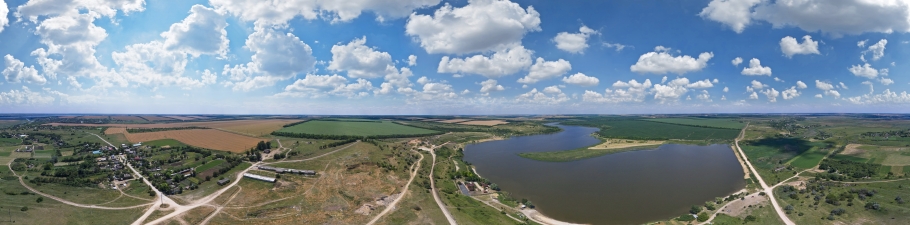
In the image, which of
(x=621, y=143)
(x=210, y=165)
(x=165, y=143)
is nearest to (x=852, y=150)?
(x=621, y=143)

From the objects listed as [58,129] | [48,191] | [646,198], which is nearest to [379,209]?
[646,198]

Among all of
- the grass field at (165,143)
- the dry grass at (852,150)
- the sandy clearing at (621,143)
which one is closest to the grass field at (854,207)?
the dry grass at (852,150)

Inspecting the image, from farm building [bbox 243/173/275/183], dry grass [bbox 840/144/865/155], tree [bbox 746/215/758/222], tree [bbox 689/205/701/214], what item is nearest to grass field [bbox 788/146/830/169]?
dry grass [bbox 840/144/865/155]

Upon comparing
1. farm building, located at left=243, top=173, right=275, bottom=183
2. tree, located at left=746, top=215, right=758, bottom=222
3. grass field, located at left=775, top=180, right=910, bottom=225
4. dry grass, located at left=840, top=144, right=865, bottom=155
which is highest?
dry grass, located at left=840, top=144, right=865, bottom=155

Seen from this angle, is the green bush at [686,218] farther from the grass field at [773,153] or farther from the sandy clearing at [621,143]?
the sandy clearing at [621,143]

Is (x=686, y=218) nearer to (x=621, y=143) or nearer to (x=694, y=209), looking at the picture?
(x=694, y=209)

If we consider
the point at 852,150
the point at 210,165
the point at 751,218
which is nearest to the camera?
the point at 751,218

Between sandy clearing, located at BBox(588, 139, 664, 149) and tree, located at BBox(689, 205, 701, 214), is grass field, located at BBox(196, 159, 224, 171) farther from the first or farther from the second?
sandy clearing, located at BBox(588, 139, 664, 149)

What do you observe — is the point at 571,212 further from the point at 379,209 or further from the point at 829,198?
the point at 829,198
